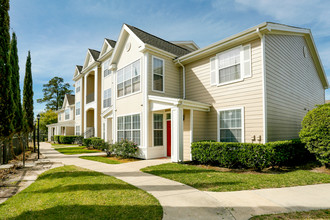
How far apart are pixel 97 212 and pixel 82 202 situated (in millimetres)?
796

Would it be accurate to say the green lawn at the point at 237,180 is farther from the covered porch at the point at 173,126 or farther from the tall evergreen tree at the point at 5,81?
the tall evergreen tree at the point at 5,81

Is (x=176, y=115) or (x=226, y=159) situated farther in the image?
(x=176, y=115)

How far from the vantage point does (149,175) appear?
23.7ft

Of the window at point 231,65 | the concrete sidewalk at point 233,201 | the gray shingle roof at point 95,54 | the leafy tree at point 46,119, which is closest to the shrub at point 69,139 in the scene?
the gray shingle roof at point 95,54

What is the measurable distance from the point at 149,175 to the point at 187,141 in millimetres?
3631

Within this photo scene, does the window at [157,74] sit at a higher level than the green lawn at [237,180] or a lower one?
higher

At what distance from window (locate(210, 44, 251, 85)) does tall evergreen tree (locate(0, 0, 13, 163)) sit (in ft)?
31.9

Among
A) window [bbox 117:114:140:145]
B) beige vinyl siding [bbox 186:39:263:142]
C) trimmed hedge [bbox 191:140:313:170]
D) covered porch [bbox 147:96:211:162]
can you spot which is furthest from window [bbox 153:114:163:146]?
trimmed hedge [bbox 191:140:313:170]

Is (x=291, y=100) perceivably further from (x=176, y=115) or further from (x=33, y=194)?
(x=33, y=194)

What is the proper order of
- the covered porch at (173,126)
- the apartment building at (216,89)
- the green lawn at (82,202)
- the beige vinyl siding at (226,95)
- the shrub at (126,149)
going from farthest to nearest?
the shrub at (126,149)
the covered porch at (173,126)
the apartment building at (216,89)
the beige vinyl siding at (226,95)
the green lawn at (82,202)

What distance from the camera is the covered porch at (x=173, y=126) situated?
9.51 m

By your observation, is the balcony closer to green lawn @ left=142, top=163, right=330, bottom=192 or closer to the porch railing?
the porch railing

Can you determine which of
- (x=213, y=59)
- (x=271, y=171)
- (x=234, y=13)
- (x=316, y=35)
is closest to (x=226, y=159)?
(x=271, y=171)

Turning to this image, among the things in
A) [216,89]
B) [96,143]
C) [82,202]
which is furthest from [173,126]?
[96,143]
